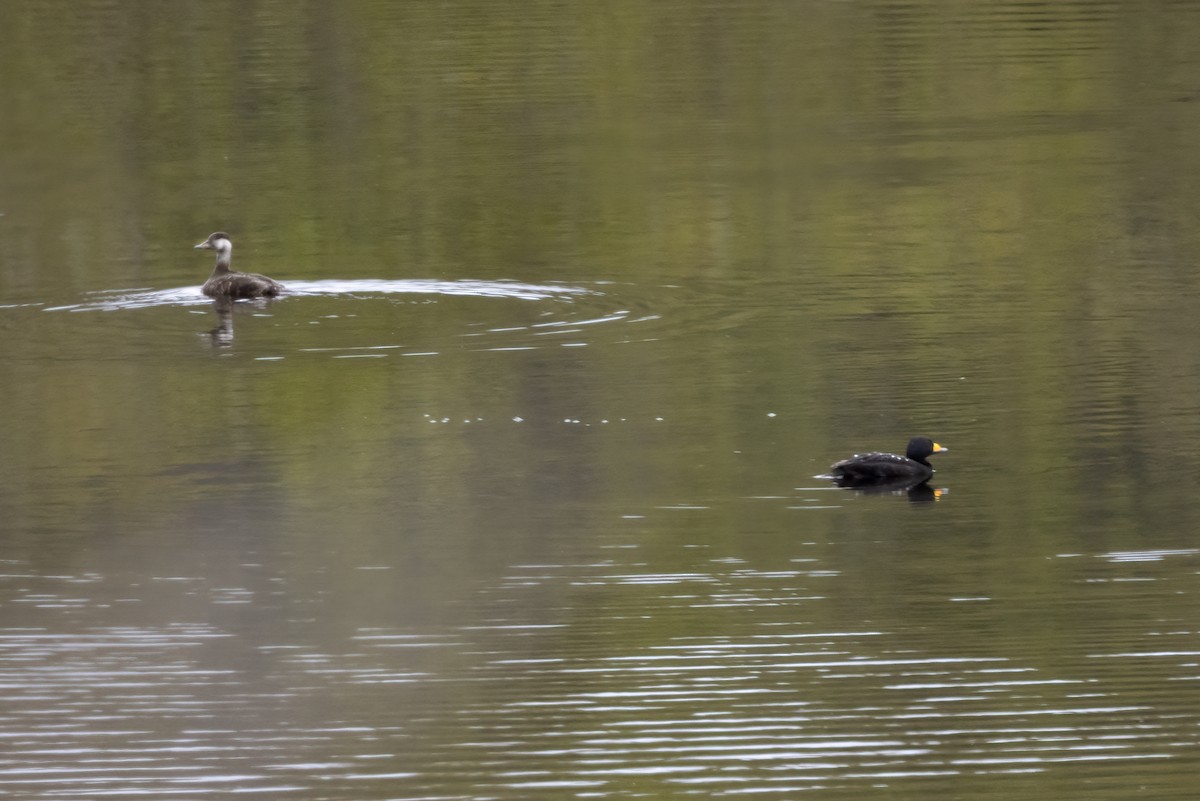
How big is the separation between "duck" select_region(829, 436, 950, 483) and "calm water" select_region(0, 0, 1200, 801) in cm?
14

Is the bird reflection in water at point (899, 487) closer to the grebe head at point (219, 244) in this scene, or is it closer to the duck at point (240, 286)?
the duck at point (240, 286)

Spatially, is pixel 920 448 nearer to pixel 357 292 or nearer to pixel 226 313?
pixel 226 313

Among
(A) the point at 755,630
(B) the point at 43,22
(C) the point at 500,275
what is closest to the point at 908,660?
(A) the point at 755,630

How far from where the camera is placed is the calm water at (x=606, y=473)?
7906mm

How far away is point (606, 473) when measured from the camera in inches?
452

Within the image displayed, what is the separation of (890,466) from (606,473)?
4.74 ft

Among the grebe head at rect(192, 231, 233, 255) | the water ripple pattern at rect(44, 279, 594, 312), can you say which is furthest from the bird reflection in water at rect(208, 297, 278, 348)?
the grebe head at rect(192, 231, 233, 255)

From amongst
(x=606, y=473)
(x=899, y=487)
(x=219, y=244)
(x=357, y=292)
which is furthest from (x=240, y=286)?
(x=899, y=487)

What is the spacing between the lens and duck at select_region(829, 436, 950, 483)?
10.9 metres

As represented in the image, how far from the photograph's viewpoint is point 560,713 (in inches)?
318

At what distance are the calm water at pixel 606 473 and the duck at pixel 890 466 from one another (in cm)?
14

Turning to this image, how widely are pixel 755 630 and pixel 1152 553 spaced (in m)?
1.95

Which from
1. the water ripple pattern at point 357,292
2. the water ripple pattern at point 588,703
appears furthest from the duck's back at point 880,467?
the water ripple pattern at point 357,292

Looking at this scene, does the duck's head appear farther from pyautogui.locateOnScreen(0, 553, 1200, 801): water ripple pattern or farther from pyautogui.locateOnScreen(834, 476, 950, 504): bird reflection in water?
pyautogui.locateOnScreen(0, 553, 1200, 801): water ripple pattern
